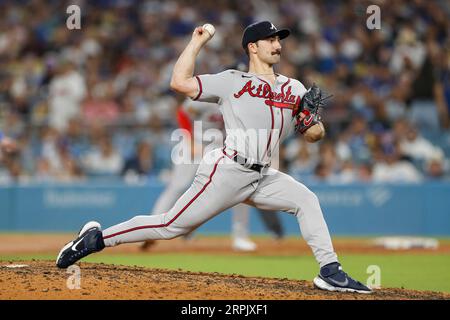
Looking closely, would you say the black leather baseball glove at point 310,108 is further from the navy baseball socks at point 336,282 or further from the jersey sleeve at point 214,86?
the navy baseball socks at point 336,282

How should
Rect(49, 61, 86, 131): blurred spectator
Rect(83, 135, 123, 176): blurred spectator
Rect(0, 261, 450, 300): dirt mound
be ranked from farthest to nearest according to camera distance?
Rect(49, 61, 86, 131): blurred spectator
Rect(83, 135, 123, 176): blurred spectator
Rect(0, 261, 450, 300): dirt mound

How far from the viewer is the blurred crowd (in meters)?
14.6

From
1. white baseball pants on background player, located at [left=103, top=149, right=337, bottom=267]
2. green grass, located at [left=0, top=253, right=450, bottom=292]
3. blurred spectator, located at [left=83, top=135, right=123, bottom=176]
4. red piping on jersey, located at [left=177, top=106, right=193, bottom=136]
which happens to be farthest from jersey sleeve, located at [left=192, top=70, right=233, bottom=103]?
blurred spectator, located at [left=83, top=135, right=123, bottom=176]

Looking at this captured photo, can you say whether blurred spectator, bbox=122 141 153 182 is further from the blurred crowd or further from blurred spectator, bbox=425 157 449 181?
blurred spectator, bbox=425 157 449 181

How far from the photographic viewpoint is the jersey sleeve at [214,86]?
6137 millimetres

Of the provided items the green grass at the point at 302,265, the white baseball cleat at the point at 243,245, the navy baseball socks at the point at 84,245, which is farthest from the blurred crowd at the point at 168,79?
the navy baseball socks at the point at 84,245

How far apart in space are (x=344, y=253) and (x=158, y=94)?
6639 millimetres

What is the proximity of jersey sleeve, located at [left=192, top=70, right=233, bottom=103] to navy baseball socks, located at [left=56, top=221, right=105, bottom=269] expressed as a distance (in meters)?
1.41

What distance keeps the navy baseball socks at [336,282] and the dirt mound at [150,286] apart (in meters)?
0.10

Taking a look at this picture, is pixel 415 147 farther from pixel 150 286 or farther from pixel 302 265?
pixel 150 286

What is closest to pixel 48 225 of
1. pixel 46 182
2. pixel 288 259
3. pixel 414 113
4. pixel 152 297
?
pixel 46 182

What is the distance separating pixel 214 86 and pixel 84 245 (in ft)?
5.49

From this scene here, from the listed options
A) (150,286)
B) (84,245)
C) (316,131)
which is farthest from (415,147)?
(150,286)

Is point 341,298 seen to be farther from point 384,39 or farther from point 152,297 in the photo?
point 384,39
